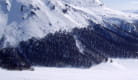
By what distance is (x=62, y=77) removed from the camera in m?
180

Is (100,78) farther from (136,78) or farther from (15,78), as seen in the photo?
(15,78)

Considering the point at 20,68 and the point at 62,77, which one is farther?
the point at 20,68

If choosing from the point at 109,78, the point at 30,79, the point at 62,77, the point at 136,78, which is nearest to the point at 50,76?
the point at 62,77

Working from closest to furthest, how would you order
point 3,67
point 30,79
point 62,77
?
point 30,79 < point 62,77 < point 3,67

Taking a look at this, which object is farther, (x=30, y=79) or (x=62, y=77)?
(x=62, y=77)

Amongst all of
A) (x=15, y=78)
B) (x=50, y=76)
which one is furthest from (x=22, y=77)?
(x=50, y=76)

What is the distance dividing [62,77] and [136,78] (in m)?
41.1

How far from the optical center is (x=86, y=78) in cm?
18162

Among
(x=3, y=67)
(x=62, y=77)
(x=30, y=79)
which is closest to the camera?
(x=30, y=79)

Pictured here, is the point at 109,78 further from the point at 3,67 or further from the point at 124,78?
the point at 3,67

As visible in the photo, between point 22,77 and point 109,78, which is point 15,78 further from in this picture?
point 109,78

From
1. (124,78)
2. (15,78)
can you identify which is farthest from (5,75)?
(124,78)

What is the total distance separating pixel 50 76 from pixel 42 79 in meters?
11.9

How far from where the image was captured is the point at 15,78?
166 m
